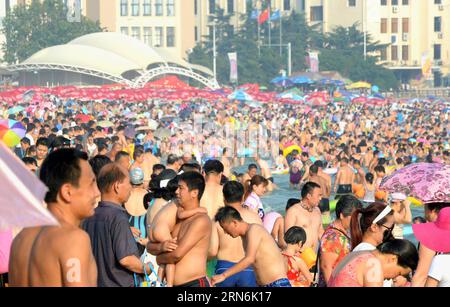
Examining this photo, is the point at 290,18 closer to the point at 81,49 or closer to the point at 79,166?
the point at 81,49

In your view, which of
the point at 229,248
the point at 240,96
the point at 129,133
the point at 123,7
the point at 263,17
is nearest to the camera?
the point at 229,248

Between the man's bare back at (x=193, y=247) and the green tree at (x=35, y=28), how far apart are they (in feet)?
259

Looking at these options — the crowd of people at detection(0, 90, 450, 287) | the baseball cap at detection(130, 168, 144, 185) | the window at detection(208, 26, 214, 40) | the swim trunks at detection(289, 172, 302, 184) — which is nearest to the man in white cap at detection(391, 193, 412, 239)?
the crowd of people at detection(0, 90, 450, 287)

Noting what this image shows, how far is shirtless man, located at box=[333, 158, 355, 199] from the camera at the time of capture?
72.4ft

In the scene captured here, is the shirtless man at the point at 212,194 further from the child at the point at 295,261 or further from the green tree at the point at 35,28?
the green tree at the point at 35,28

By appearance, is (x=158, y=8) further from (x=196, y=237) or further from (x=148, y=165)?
(x=196, y=237)

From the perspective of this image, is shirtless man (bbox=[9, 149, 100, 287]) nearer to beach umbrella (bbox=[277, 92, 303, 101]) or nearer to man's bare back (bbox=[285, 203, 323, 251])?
man's bare back (bbox=[285, 203, 323, 251])

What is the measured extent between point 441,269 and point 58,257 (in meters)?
2.35

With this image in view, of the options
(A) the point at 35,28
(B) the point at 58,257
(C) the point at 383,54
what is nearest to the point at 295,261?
(B) the point at 58,257

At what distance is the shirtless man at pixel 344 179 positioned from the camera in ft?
72.4

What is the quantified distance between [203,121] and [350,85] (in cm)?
3393

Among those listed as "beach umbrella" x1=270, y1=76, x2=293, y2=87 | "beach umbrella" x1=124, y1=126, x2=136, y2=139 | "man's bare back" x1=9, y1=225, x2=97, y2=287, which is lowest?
"beach umbrella" x1=270, y1=76, x2=293, y2=87

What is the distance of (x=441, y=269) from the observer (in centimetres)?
622

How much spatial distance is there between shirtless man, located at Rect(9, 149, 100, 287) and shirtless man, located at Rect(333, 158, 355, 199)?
1720 cm
